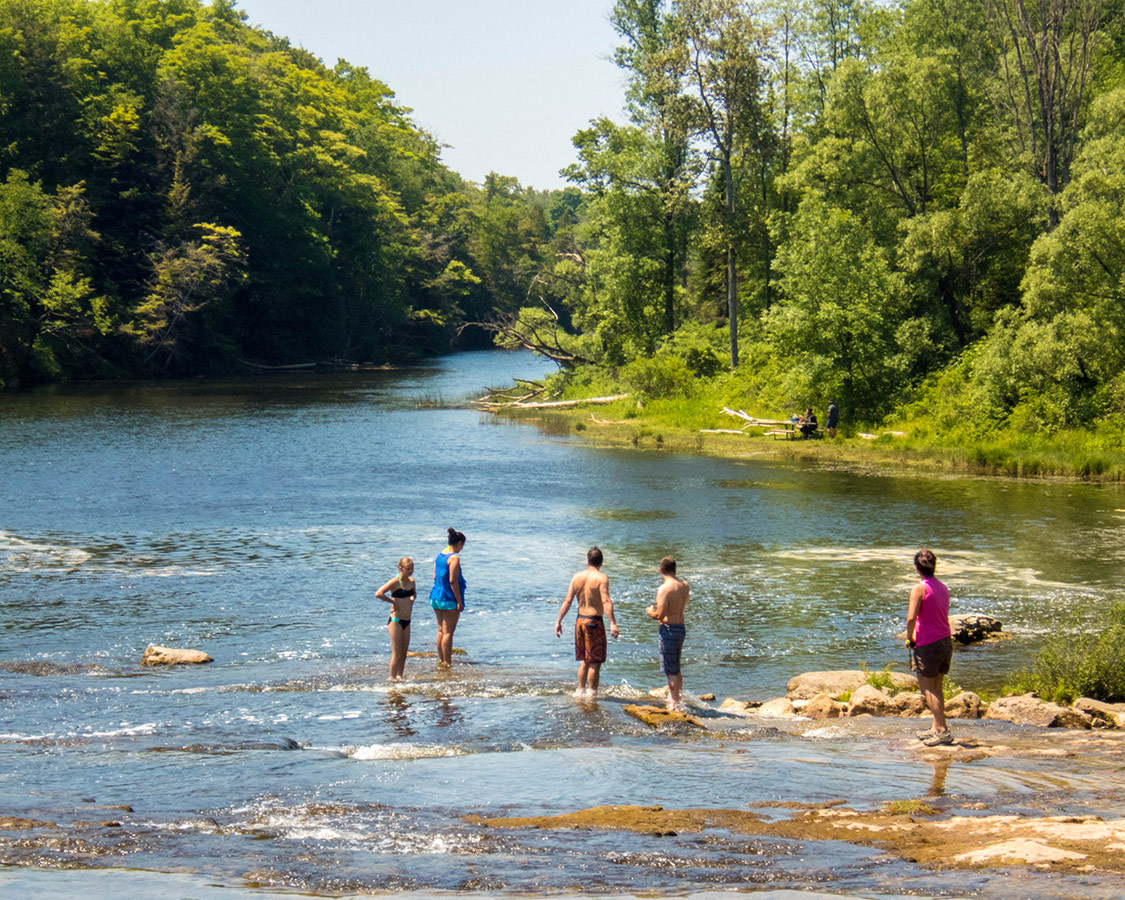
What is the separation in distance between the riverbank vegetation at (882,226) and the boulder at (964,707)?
2389 centimetres

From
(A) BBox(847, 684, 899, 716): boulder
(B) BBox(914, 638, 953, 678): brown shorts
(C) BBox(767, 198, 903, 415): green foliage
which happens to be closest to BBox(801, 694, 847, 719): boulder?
(A) BBox(847, 684, 899, 716): boulder

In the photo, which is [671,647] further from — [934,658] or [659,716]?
[934,658]

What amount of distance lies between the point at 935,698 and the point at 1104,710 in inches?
111

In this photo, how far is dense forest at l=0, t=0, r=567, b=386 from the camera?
3017 inches

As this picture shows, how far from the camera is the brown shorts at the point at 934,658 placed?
12609 millimetres

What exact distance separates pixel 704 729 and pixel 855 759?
6.77 ft

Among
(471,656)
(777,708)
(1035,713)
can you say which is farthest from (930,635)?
(471,656)

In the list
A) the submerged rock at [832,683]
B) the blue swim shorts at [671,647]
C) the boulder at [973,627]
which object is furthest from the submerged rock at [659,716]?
the boulder at [973,627]

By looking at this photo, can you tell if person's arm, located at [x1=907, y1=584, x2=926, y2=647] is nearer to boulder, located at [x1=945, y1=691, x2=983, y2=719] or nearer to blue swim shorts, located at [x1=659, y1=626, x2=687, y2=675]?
boulder, located at [x1=945, y1=691, x2=983, y2=719]

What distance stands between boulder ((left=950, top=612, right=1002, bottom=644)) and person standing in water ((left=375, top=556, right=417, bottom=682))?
365 inches

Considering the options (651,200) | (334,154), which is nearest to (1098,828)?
(651,200)

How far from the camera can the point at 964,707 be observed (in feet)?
46.4

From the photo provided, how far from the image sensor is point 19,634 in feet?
61.8

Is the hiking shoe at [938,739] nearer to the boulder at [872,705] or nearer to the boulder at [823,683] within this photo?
the boulder at [872,705]
